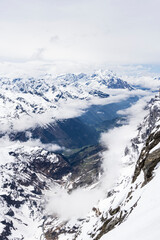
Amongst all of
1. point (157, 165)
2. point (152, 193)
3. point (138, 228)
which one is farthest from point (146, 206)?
point (157, 165)

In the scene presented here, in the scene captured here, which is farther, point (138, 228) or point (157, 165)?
point (157, 165)

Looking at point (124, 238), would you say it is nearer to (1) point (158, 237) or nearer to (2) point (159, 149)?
(1) point (158, 237)

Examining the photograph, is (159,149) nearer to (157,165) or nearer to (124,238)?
(157,165)

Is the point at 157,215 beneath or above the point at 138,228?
above

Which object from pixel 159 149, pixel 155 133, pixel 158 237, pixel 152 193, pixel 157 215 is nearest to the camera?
pixel 158 237

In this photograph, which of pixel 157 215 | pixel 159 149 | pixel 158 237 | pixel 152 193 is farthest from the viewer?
pixel 159 149

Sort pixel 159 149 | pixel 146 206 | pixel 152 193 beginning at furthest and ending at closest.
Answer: pixel 159 149 → pixel 152 193 → pixel 146 206

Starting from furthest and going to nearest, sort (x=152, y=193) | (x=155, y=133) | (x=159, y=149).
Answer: (x=155, y=133) < (x=159, y=149) < (x=152, y=193)

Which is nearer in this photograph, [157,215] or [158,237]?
[158,237]

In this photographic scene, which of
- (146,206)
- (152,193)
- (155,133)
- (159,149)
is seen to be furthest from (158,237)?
(155,133)
